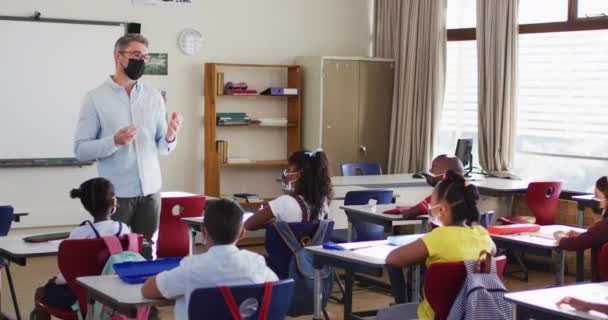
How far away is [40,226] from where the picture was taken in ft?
26.5

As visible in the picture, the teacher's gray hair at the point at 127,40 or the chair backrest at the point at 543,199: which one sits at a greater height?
the teacher's gray hair at the point at 127,40

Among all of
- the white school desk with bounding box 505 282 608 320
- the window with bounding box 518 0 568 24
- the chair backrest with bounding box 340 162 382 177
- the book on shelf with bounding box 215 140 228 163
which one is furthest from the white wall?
the white school desk with bounding box 505 282 608 320

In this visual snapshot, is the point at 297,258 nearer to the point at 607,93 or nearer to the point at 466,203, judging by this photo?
the point at 466,203

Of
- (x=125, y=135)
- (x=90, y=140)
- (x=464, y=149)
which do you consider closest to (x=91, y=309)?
(x=125, y=135)

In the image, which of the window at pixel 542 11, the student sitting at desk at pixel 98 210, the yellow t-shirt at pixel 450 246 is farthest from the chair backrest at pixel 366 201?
the window at pixel 542 11

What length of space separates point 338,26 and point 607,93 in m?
3.27

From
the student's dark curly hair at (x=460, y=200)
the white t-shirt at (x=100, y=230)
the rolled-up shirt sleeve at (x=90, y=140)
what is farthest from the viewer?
the rolled-up shirt sleeve at (x=90, y=140)

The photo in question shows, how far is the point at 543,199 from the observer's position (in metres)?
7.23

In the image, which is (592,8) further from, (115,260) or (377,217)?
(115,260)

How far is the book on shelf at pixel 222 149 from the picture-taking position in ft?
29.0

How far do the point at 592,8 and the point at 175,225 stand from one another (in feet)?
14.3

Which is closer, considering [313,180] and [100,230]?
[100,230]

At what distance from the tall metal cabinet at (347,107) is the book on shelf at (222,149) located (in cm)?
97

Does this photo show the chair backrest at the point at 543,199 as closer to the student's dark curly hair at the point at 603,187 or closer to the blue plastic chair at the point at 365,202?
the blue plastic chair at the point at 365,202
